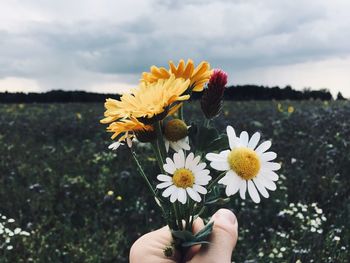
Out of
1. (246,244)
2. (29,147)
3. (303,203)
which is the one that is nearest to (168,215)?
(246,244)

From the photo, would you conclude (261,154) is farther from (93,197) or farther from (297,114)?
(297,114)

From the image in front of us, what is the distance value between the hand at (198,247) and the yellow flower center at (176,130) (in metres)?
0.34

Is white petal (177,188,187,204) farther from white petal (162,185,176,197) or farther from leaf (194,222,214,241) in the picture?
leaf (194,222,214,241)

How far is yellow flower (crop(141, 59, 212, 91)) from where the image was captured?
1.42 metres

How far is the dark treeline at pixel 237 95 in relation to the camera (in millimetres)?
24750

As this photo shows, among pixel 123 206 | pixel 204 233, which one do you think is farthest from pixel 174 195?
pixel 123 206

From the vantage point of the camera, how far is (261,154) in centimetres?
138

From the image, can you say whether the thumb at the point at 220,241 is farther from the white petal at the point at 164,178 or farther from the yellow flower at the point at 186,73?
the yellow flower at the point at 186,73

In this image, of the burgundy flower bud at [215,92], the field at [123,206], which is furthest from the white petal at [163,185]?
the field at [123,206]

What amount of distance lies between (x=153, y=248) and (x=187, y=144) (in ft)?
1.15

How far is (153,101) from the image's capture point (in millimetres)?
1343

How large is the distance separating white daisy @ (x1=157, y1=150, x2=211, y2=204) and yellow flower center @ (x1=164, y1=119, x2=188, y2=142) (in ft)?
0.18

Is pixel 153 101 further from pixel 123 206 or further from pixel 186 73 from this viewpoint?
pixel 123 206

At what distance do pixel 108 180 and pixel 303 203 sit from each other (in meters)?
2.41
